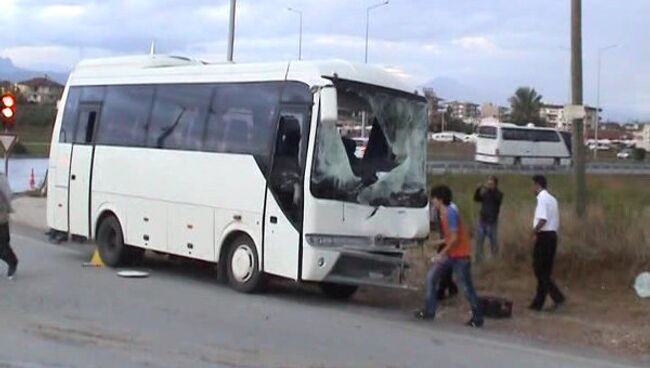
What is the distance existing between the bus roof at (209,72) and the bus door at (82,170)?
61cm

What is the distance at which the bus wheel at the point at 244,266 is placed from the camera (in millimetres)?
14125

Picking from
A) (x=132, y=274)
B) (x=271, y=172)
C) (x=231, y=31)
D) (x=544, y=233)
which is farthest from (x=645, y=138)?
(x=271, y=172)

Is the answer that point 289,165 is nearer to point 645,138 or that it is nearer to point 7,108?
point 7,108

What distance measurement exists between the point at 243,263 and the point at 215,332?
10.7 feet

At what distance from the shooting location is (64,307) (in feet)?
41.3

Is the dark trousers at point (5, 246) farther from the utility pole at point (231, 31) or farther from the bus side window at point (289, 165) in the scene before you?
the utility pole at point (231, 31)

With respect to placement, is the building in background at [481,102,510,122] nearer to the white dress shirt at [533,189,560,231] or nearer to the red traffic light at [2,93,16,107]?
the red traffic light at [2,93,16,107]

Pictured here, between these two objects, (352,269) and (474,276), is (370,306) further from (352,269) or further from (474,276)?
(474,276)

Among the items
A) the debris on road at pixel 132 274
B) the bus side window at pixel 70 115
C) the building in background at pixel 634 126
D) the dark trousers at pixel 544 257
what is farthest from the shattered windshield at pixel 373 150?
the building in background at pixel 634 126

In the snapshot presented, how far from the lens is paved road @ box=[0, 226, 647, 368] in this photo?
380 inches

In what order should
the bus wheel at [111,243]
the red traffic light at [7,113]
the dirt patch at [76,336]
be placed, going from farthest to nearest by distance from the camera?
the red traffic light at [7,113] < the bus wheel at [111,243] < the dirt patch at [76,336]

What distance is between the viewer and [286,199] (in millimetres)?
13516

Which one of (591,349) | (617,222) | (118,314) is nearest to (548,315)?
(591,349)

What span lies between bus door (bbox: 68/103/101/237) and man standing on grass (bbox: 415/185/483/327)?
23.7 ft
